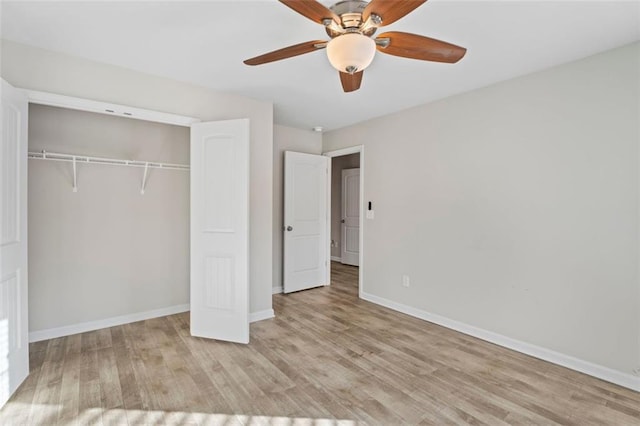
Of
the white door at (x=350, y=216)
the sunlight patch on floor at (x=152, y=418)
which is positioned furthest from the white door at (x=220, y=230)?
the white door at (x=350, y=216)

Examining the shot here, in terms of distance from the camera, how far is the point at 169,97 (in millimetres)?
3115

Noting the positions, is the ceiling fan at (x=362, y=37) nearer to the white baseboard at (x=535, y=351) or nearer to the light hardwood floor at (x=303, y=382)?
the light hardwood floor at (x=303, y=382)

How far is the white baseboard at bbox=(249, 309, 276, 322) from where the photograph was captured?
359 centimetres

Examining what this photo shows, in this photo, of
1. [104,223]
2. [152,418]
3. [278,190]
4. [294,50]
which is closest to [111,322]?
[104,223]

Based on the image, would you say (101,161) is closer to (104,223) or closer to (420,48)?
(104,223)

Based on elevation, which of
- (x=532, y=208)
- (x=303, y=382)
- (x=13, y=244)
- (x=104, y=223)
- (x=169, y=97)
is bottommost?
(x=303, y=382)

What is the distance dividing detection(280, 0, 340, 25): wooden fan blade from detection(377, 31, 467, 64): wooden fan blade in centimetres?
33

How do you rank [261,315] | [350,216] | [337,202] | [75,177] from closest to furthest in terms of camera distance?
[75,177], [261,315], [350,216], [337,202]

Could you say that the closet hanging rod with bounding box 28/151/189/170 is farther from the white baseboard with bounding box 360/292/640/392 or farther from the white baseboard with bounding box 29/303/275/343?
the white baseboard with bounding box 360/292/640/392

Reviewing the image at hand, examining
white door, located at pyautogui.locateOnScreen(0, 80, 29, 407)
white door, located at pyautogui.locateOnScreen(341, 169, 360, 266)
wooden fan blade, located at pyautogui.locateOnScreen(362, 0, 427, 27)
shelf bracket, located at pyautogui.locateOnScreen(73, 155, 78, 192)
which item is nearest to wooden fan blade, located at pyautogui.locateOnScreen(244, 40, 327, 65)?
wooden fan blade, located at pyautogui.locateOnScreen(362, 0, 427, 27)

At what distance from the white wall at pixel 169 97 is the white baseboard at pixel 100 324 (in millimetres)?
1004

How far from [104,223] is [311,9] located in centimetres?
308

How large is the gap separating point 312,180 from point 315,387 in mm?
3214

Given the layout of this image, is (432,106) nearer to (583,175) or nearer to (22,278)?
(583,175)
